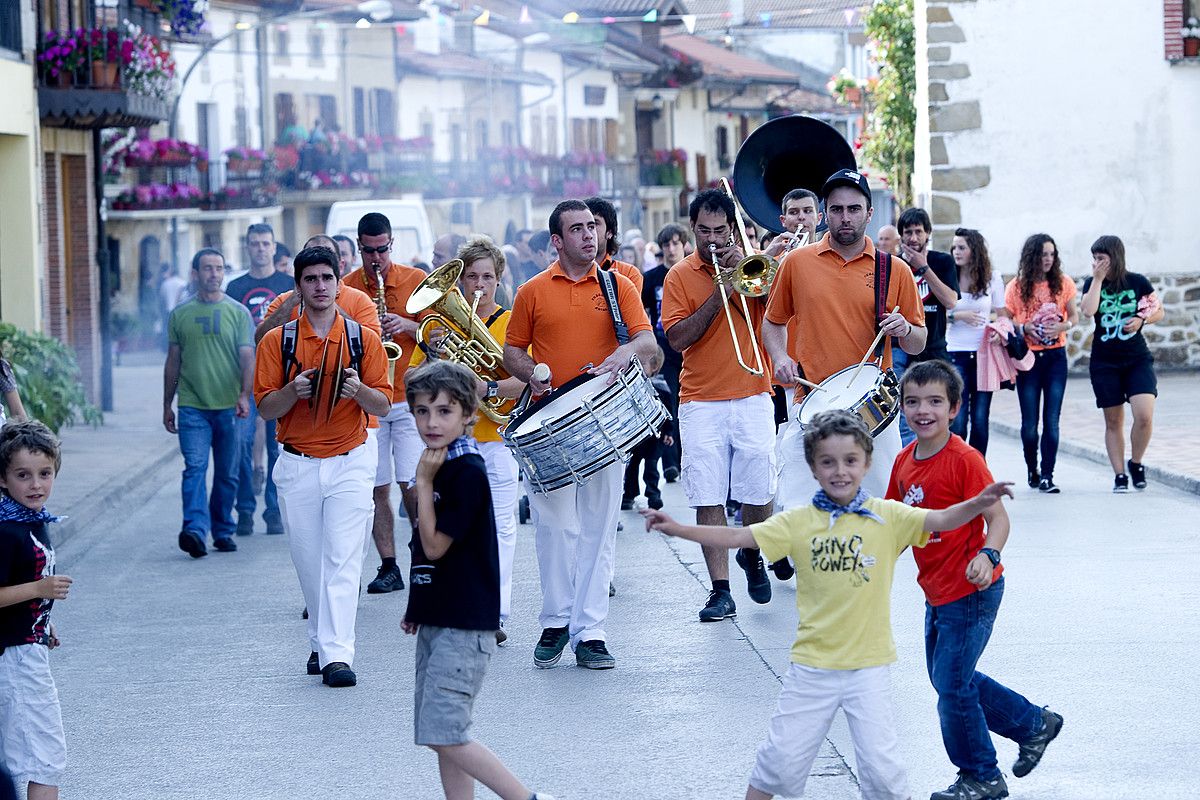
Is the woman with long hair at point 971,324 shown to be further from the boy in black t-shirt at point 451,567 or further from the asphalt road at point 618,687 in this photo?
the boy in black t-shirt at point 451,567

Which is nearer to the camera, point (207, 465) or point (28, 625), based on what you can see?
point (28, 625)

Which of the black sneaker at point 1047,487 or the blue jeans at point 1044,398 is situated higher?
the blue jeans at point 1044,398

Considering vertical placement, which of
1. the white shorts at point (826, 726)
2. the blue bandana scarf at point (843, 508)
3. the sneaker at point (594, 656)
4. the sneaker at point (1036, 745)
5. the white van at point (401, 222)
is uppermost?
the white van at point (401, 222)

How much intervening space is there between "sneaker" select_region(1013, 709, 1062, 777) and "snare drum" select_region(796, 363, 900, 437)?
184cm

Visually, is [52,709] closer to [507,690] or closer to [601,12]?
[507,690]

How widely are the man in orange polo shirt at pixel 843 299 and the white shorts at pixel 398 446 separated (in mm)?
2543

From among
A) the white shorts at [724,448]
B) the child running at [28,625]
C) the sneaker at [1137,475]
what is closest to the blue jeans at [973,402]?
the sneaker at [1137,475]

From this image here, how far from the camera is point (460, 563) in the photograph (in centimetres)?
526

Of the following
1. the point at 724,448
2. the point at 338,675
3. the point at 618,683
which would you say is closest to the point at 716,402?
the point at 724,448

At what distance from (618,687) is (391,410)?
2781mm

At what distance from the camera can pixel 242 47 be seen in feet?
172

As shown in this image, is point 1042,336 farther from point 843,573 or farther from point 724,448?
point 843,573

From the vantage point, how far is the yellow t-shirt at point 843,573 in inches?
195

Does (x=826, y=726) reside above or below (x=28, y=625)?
below
